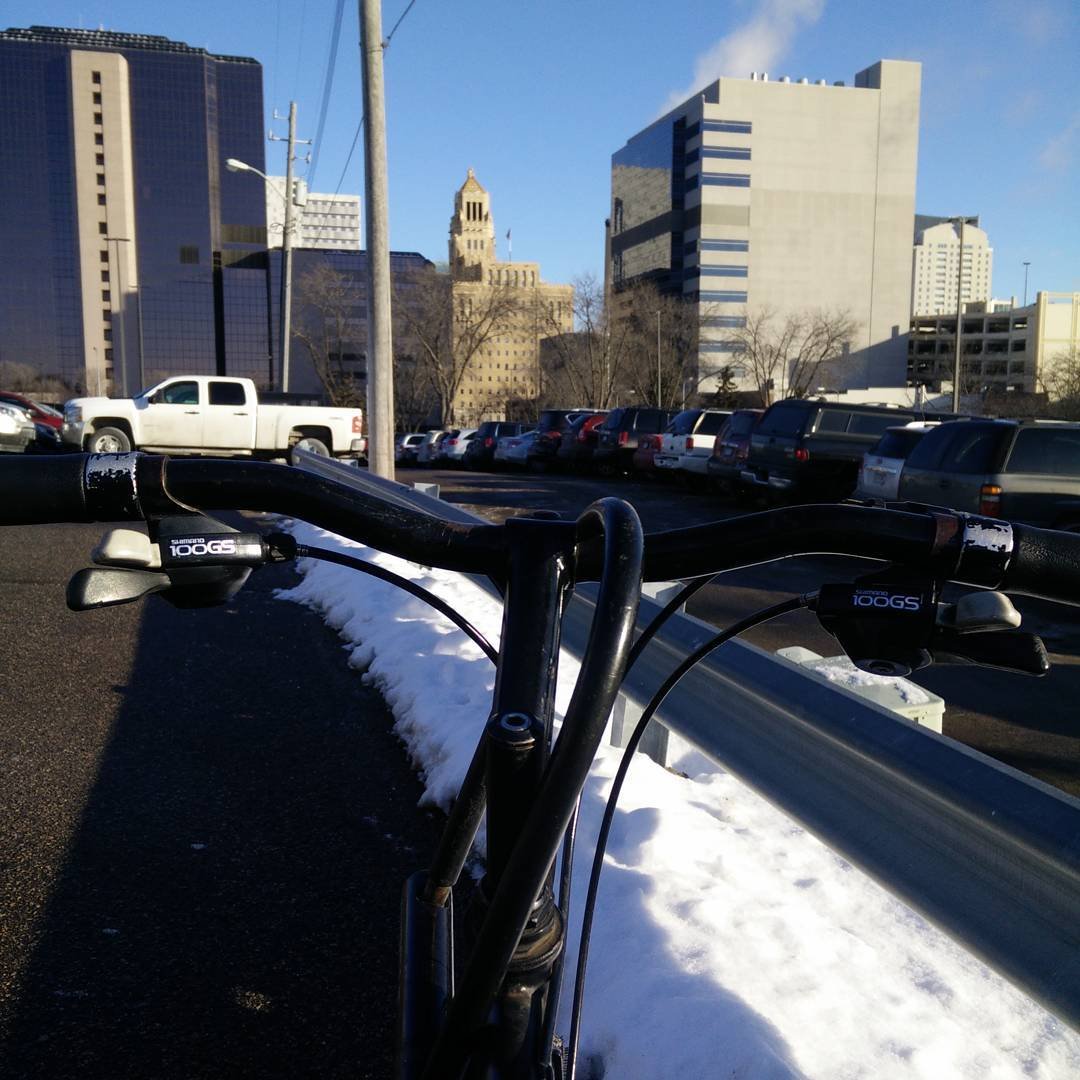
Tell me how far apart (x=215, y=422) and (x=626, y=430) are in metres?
10.7

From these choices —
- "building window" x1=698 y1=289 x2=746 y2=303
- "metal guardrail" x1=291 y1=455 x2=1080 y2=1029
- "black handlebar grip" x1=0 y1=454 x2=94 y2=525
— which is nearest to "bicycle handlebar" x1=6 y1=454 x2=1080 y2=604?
"black handlebar grip" x1=0 y1=454 x2=94 y2=525

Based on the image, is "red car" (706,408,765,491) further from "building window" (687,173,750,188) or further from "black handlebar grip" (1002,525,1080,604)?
"building window" (687,173,750,188)

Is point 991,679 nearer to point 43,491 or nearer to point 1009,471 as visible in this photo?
point 1009,471

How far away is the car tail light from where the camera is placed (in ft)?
36.9

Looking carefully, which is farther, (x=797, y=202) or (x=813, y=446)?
(x=797, y=202)

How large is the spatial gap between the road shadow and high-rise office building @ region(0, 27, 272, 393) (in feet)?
481

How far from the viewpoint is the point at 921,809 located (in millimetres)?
2088

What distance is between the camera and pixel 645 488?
992 inches

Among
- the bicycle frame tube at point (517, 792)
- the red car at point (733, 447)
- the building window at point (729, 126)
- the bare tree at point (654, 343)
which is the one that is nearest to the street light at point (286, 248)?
the red car at point (733, 447)

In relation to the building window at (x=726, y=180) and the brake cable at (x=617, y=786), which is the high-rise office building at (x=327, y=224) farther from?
the brake cable at (x=617, y=786)

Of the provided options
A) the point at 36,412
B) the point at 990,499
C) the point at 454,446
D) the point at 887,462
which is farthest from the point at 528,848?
the point at 454,446

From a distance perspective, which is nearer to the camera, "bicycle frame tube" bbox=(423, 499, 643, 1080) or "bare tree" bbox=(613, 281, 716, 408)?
"bicycle frame tube" bbox=(423, 499, 643, 1080)

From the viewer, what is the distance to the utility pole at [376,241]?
51.1 ft

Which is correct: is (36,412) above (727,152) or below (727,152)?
below
